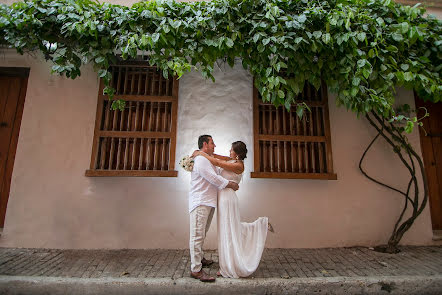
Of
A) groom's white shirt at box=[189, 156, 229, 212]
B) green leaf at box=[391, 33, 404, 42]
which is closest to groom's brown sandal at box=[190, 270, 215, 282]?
groom's white shirt at box=[189, 156, 229, 212]

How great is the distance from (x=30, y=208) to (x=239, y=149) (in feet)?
11.0

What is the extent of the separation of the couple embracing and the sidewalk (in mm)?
160

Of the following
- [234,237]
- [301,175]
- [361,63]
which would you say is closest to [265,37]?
[361,63]

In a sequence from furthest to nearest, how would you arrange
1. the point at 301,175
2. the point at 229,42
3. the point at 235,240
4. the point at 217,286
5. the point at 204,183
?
the point at 301,175
the point at 229,42
the point at 204,183
the point at 235,240
the point at 217,286

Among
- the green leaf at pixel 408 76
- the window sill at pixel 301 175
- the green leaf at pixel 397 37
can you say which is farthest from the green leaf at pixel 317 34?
the window sill at pixel 301 175

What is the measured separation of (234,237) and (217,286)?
1.74 ft

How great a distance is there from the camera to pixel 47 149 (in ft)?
13.3

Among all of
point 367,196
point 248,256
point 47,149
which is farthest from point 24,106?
point 367,196

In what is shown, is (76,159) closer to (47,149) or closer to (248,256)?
(47,149)

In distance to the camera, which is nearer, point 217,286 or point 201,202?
point 217,286

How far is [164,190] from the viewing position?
402cm

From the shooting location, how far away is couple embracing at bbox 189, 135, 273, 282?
9.28ft

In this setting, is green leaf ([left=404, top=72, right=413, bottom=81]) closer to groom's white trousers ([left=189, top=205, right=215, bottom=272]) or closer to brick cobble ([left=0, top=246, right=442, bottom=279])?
brick cobble ([left=0, top=246, right=442, bottom=279])

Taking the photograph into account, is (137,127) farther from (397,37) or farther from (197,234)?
(397,37)
